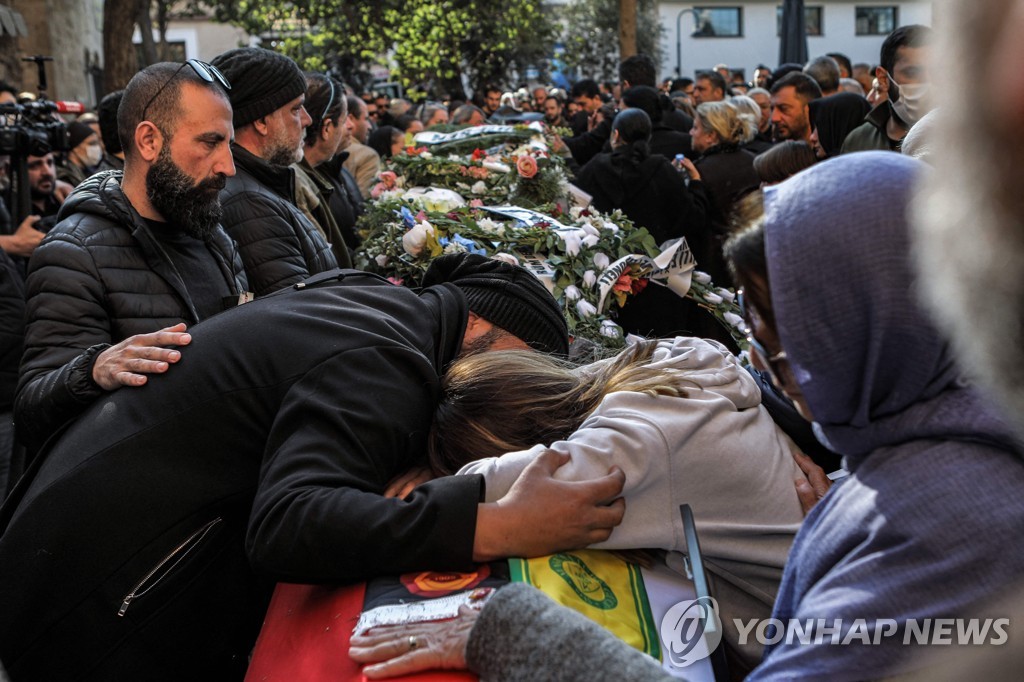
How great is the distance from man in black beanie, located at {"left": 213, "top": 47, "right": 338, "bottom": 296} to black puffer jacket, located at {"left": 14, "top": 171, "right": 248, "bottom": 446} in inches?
24.8

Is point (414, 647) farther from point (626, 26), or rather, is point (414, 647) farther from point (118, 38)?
point (626, 26)

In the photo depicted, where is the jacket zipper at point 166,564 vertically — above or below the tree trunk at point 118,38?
below

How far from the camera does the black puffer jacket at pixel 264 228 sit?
3.86 meters

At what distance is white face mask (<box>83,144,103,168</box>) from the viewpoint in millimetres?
7797

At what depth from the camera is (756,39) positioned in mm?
43062

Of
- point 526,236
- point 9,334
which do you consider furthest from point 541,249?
point 9,334

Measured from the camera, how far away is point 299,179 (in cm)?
489

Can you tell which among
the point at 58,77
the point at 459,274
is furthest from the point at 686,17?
the point at 459,274

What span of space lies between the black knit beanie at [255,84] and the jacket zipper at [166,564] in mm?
2287

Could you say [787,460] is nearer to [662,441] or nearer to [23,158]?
[662,441]

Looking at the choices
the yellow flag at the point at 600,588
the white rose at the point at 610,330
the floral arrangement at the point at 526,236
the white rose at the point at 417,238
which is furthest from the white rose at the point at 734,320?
the yellow flag at the point at 600,588

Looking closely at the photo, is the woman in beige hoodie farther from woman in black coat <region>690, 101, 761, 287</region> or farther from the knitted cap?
the knitted cap

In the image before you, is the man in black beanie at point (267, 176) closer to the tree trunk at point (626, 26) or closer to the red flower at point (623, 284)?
the red flower at point (623, 284)

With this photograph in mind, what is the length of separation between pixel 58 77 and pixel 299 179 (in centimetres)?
1733
